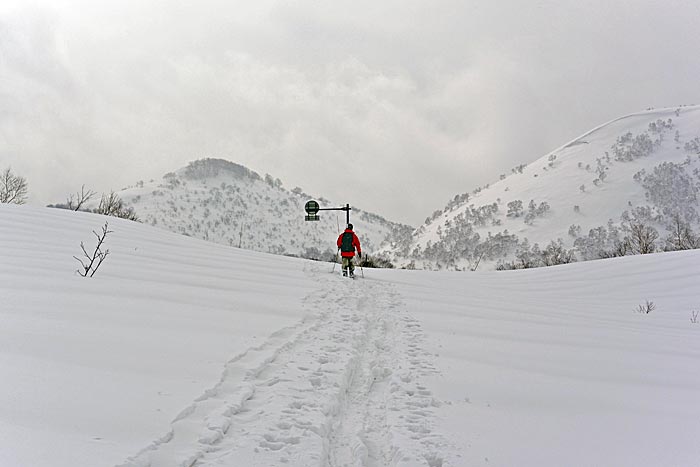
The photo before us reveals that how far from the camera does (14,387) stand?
2199mm

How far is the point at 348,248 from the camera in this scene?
9117 mm

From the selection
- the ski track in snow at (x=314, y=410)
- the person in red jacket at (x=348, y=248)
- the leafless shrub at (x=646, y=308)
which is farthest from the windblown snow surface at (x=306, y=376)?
the person in red jacket at (x=348, y=248)

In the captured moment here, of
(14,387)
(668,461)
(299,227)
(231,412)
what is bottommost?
(668,461)

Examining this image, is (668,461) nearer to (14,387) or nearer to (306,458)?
(306,458)

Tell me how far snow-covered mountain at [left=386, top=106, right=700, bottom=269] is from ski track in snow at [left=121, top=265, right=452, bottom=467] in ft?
137

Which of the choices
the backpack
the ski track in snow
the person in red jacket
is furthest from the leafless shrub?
the backpack

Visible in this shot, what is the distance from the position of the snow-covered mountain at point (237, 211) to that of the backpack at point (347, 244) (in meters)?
71.3

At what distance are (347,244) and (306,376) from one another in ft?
20.2

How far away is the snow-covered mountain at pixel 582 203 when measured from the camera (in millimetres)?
52500

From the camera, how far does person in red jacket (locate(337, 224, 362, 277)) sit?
8.85 m

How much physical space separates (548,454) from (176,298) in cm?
378

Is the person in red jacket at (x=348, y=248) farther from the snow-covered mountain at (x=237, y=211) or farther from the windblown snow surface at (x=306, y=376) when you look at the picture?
the snow-covered mountain at (x=237, y=211)

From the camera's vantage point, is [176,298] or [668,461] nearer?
[668,461]

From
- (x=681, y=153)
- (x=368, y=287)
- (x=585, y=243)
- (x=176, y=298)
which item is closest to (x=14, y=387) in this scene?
(x=176, y=298)
